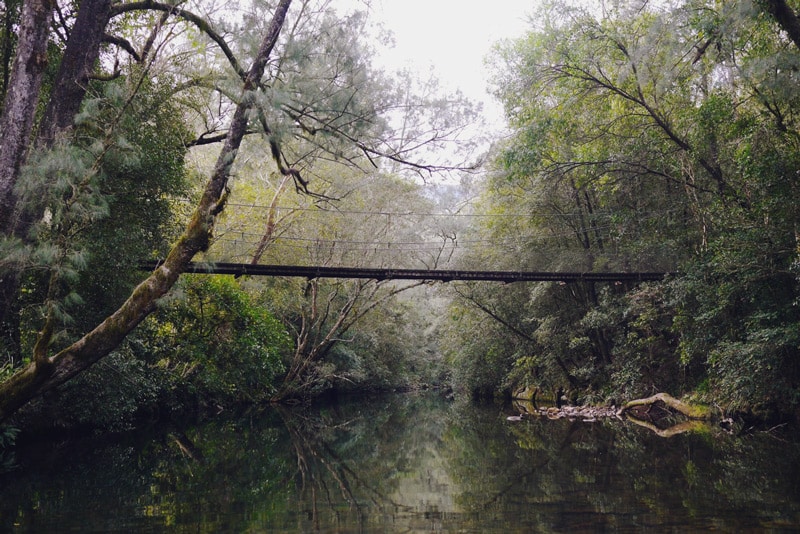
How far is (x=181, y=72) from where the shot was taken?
6254mm

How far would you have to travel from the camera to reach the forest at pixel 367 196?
468cm

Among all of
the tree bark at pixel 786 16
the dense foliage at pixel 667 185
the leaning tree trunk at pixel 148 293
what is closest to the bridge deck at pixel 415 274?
the dense foliage at pixel 667 185

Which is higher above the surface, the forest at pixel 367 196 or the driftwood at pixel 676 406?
the forest at pixel 367 196

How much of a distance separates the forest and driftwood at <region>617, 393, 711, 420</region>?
0.46 ft

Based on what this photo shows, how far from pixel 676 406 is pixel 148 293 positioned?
7.21 meters

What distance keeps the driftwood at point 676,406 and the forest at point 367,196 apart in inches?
5.6

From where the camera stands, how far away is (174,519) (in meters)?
3.18

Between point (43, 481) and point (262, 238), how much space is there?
7.27 metres

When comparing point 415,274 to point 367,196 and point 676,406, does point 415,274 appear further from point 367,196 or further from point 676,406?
point 367,196

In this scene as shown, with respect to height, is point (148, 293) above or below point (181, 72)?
below

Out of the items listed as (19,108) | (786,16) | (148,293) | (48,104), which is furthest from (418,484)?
(786,16)

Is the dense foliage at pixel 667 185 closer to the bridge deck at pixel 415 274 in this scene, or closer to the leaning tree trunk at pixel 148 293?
the bridge deck at pixel 415 274

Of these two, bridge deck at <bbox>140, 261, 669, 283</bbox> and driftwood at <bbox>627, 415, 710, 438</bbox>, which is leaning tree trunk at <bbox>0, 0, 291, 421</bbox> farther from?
driftwood at <bbox>627, 415, 710, 438</bbox>

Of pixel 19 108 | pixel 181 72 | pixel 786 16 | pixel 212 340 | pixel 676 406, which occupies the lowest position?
pixel 212 340
